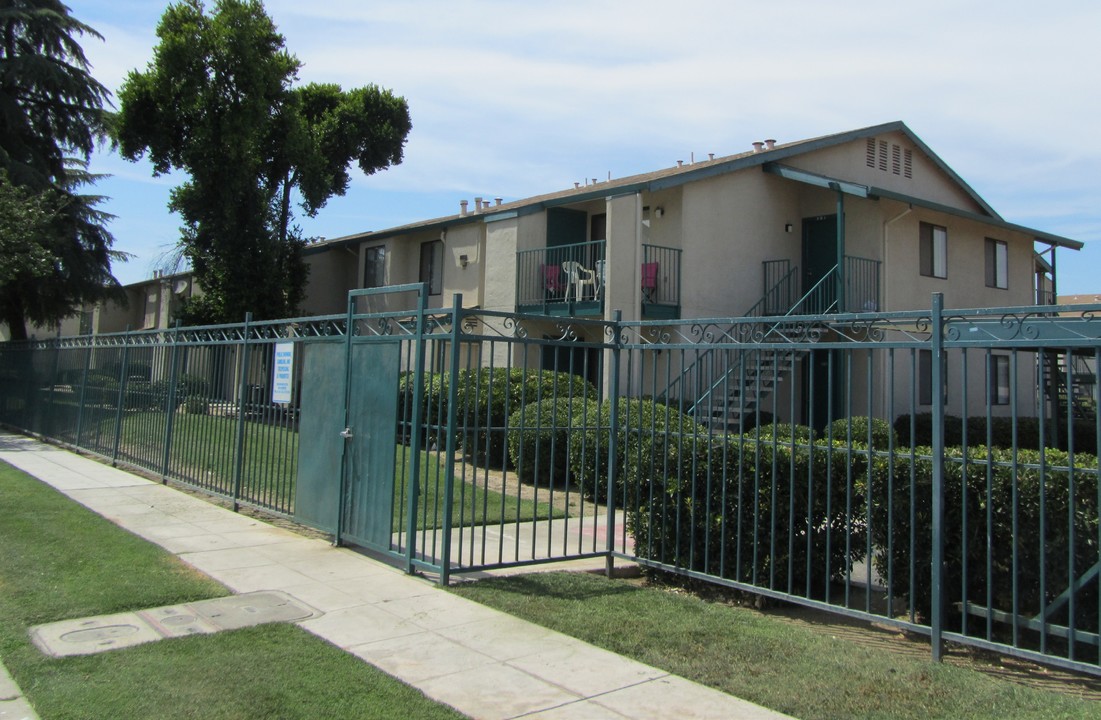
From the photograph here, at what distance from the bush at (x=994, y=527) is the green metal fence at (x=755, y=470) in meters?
0.01

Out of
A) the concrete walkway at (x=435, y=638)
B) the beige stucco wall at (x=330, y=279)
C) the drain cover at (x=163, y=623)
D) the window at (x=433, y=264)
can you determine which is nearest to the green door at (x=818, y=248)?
the window at (x=433, y=264)

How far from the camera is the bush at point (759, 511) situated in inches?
238

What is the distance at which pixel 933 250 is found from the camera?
20.6 meters

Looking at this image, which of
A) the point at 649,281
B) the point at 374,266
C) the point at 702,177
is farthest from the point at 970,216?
the point at 374,266

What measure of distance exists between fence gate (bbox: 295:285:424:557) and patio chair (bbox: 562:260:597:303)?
31.8ft

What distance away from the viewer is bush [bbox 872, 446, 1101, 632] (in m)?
4.96

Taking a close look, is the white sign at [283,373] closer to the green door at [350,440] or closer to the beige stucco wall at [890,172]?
the green door at [350,440]

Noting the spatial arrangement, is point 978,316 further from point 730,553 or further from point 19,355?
point 19,355

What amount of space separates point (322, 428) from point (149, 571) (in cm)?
210

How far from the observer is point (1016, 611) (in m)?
4.86

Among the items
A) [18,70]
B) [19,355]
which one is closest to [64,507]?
[19,355]

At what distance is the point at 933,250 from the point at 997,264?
132 inches

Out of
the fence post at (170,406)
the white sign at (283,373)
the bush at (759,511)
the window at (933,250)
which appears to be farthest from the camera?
the window at (933,250)

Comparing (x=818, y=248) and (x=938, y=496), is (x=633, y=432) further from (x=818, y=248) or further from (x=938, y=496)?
(x=818, y=248)
